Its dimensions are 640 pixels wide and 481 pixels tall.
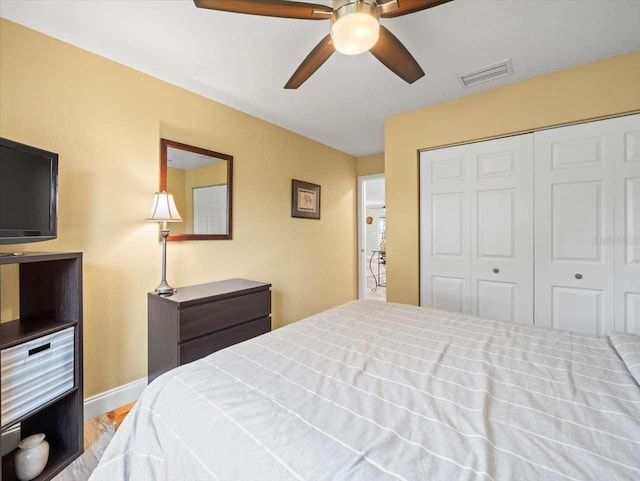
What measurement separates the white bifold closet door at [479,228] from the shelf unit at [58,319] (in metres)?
2.68

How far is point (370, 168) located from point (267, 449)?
4.16 metres

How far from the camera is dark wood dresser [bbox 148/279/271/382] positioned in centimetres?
186

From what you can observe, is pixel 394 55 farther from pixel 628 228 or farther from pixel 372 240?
pixel 372 240

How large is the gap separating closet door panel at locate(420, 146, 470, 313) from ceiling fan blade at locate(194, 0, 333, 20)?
1.85 meters

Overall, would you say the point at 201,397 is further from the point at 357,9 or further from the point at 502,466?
the point at 357,9

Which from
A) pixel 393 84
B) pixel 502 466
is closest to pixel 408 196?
pixel 393 84

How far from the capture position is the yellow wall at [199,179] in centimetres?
237

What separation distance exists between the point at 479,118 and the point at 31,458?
12.0ft

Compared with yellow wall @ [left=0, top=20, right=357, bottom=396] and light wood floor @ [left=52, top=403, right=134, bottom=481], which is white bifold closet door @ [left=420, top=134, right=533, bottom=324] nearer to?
yellow wall @ [left=0, top=20, right=357, bottom=396]

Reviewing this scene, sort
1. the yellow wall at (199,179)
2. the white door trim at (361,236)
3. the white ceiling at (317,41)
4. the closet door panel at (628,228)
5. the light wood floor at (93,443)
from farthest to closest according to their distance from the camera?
the white door trim at (361,236) → the yellow wall at (199,179) → the closet door panel at (628,228) → the white ceiling at (317,41) → the light wood floor at (93,443)

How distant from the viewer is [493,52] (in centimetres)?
195

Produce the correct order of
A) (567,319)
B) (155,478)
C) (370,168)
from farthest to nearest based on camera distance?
(370,168) < (567,319) < (155,478)

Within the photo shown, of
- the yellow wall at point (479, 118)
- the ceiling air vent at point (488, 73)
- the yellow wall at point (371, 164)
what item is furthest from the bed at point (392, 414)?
the yellow wall at point (371, 164)

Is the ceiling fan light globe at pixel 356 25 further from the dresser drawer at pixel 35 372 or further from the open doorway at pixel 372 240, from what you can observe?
the open doorway at pixel 372 240
